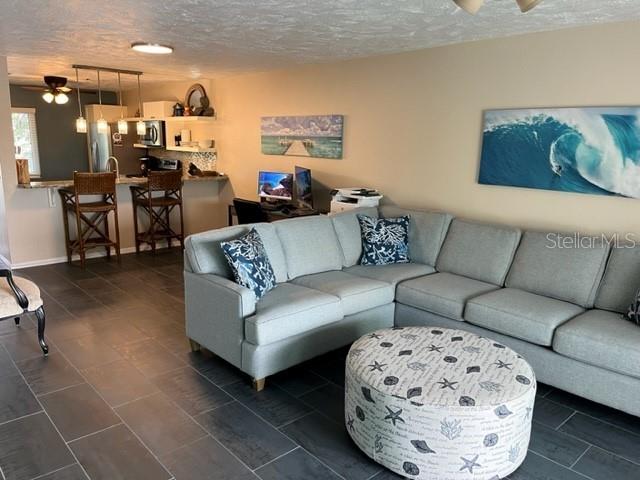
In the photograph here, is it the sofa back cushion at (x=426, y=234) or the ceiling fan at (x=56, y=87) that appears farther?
the ceiling fan at (x=56, y=87)

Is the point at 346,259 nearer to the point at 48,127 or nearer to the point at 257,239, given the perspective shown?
the point at 257,239

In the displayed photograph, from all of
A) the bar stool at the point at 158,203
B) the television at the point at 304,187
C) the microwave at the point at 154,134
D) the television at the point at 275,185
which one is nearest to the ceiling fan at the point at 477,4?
the television at the point at 304,187

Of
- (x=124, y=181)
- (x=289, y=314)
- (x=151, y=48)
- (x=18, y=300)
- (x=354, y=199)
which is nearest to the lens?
(x=289, y=314)

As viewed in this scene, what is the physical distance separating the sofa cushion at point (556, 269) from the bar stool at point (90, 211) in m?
4.42

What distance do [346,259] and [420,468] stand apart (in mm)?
2087

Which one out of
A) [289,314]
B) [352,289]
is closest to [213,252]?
[289,314]

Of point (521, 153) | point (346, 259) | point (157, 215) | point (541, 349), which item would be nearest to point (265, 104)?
point (157, 215)

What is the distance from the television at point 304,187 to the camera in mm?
5344

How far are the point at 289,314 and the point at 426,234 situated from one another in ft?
5.44

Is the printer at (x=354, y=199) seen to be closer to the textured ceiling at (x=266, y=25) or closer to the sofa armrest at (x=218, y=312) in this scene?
the textured ceiling at (x=266, y=25)

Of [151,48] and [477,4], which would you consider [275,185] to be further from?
[477,4]

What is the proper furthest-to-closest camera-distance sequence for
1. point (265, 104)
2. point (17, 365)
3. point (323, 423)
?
1. point (265, 104)
2. point (17, 365)
3. point (323, 423)

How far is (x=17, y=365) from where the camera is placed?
10.4 ft

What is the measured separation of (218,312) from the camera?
3090 millimetres
